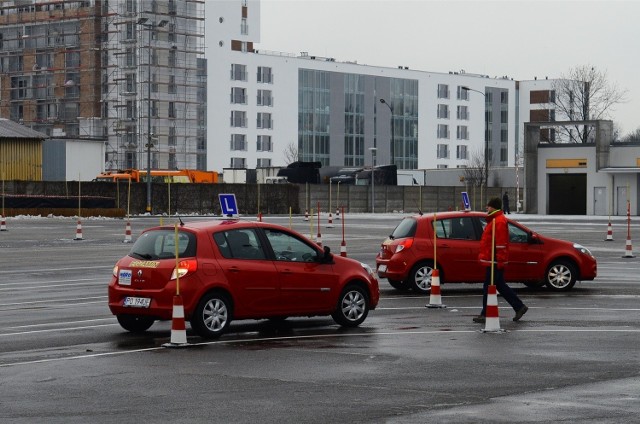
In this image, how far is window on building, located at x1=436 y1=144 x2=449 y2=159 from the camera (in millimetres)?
133000

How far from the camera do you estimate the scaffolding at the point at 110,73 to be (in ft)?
332

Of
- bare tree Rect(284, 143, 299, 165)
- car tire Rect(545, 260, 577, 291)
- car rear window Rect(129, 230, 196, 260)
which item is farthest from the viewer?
bare tree Rect(284, 143, 299, 165)

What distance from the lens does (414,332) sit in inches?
639

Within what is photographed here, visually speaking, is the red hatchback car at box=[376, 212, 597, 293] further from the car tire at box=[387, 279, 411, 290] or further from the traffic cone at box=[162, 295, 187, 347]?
the traffic cone at box=[162, 295, 187, 347]

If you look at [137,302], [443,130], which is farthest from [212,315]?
[443,130]

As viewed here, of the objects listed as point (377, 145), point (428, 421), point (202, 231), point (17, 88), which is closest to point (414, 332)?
point (202, 231)

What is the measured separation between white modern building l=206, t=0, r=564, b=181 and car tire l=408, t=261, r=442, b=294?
3437 inches

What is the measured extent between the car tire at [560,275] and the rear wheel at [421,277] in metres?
2.34

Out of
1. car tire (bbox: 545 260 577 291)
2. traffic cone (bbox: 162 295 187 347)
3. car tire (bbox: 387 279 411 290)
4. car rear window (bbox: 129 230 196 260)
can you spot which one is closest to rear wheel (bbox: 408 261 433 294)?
car tire (bbox: 387 279 411 290)

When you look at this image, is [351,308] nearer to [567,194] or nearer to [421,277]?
[421,277]

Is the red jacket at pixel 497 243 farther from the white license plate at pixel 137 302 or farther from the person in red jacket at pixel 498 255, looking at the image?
the white license plate at pixel 137 302

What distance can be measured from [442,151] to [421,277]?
112 meters

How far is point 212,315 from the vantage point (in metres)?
15.5

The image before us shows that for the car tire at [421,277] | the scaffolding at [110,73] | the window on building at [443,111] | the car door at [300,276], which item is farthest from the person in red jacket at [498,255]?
the window on building at [443,111]
